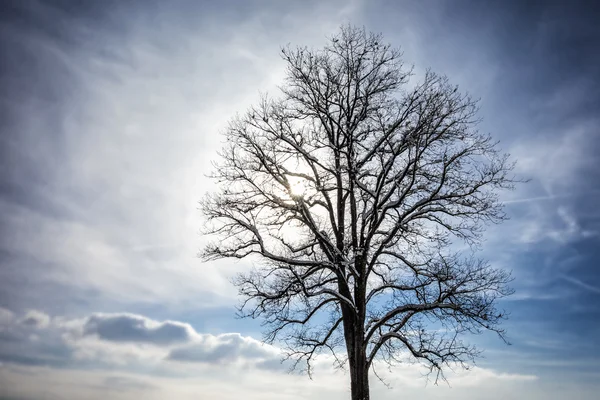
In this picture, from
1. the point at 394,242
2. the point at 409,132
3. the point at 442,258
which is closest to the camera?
the point at 442,258

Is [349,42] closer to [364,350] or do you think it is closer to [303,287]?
[303,287]

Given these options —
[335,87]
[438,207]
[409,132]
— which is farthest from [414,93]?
[438,207]

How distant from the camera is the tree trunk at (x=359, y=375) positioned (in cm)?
1099

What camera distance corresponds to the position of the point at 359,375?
11094 mm

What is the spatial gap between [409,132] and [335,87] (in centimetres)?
279

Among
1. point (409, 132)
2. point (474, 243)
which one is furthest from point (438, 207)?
point (409, 132)

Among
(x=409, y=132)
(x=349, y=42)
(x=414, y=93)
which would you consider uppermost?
(x=349, y=42)

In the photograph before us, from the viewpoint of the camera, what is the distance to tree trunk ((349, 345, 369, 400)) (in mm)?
10992

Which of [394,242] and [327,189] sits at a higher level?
[327,189]

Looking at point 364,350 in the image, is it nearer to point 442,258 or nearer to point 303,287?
point 303,287

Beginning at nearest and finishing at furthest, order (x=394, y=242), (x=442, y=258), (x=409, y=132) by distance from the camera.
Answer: (x=442, y=258), (x=409, y=132), (x=394, y=242)

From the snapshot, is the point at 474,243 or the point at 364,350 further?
the point at 474,243

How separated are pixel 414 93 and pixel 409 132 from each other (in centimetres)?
113

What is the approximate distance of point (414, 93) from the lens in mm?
12250
